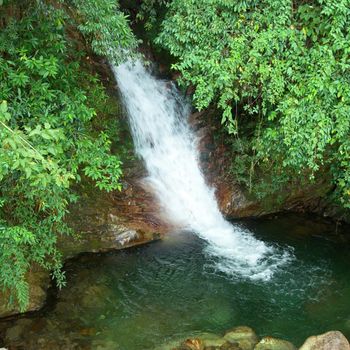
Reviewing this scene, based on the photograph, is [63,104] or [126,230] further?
[126,230]

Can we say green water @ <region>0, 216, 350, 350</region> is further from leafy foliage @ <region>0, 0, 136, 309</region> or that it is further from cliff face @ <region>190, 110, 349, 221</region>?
cliff face @ <region>190, 110, 349, 221</region>

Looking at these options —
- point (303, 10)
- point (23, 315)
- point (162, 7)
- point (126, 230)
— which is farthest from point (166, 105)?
point (23, 315)

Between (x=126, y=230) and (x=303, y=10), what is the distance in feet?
16.4

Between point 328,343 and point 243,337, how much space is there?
1205 mm

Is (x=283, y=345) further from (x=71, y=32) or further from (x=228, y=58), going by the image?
(x=71, y=32)

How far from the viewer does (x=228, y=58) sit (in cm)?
657

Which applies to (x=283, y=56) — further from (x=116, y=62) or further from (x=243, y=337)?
(x=243, y=337)

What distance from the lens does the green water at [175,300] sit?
6.10 m

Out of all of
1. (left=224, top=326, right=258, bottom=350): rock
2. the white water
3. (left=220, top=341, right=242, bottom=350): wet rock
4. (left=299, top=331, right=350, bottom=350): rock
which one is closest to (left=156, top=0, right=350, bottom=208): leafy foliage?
the white water

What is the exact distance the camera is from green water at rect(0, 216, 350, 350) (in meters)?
6.10

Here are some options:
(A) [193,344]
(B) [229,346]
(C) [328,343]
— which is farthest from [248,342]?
(C) [328,343]

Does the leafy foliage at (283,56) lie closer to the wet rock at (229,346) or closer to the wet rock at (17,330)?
the wet rock at (229,346)

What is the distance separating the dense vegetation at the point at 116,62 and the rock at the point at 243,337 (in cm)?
279

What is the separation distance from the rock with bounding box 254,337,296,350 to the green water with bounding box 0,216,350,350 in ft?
0.79
